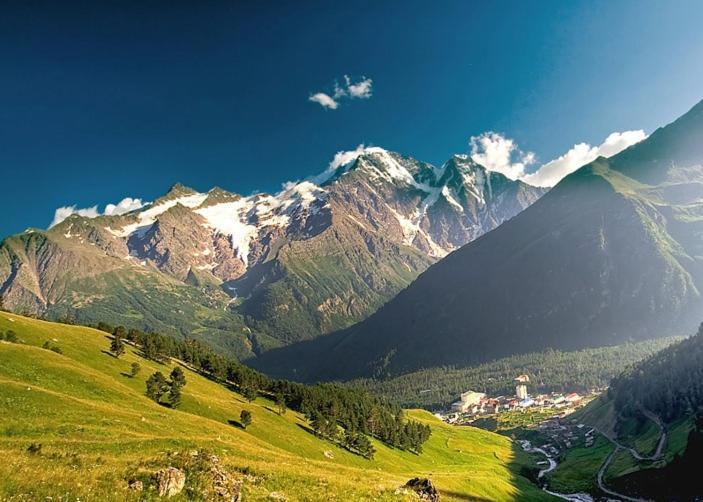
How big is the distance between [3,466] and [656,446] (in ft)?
611

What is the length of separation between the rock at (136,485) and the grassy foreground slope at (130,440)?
0.96 ft

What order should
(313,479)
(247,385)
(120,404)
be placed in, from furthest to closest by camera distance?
(247,385)
(120,404)
(313,479)

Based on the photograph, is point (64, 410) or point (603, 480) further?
point (603, 480)

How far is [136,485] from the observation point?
25.0 metres

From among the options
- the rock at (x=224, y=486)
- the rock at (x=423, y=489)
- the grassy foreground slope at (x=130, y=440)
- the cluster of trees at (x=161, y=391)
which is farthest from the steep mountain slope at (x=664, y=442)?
the rock at (x=224, y=486)

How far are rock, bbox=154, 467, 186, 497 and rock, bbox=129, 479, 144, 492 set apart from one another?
0.84 m

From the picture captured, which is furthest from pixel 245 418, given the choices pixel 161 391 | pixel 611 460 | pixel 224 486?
pixel 611 460

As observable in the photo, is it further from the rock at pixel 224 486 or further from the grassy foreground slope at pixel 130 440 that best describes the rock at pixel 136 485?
the rock at pixel 224 486

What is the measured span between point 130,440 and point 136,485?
21.6 metres

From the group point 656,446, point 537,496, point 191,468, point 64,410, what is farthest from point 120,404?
point 656,446

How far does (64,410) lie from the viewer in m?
54.9

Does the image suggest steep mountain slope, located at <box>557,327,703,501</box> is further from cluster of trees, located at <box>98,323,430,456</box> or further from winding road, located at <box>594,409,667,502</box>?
cluster of trees, located at <box>98,323,430,456</box>

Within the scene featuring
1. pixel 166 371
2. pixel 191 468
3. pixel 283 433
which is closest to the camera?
pixel 191 468

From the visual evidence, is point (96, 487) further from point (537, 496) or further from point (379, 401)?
point (379, 401)
